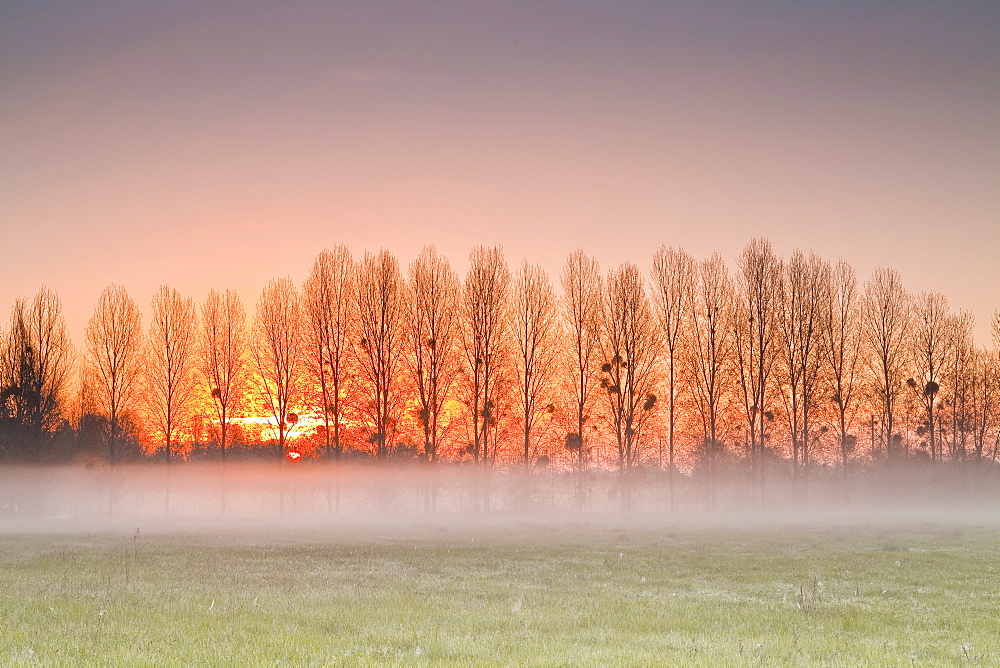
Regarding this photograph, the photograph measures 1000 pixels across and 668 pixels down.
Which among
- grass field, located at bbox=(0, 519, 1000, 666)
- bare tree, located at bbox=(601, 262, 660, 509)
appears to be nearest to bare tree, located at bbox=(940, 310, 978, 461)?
bare tree, located at bbox=(601, 262, 660, 509)

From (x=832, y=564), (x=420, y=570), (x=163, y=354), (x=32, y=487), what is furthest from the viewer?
(x=163, y=354)

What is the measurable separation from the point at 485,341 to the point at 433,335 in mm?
4366

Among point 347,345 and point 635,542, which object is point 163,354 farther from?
point 635,542

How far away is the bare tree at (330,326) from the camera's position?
7062cm

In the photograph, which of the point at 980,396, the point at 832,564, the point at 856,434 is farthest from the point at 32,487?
the point at 980,396

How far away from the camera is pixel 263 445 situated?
74.6m

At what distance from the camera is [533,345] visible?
70188 millimetres

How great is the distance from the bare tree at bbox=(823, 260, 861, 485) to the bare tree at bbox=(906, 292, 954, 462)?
6.37 meters

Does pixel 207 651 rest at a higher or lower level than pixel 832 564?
higher

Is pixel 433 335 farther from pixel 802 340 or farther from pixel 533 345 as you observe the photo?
pixel 802 340

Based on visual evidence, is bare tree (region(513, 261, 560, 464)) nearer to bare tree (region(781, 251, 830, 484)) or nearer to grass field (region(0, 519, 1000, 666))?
bare tree (region(781, 251, 830, 484))

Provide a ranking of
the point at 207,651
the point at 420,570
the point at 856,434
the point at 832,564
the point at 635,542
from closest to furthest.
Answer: the point at 207,651, the point at 420,570, the point at 832,564, the point at 635,542, the point at 856,434

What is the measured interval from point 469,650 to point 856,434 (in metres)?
74.2

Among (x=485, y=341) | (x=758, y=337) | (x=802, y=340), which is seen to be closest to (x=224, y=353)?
(x=485, y=341)
